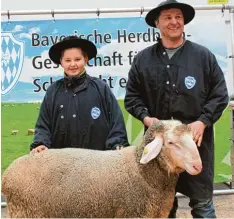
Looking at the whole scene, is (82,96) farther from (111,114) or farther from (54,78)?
(54,78)

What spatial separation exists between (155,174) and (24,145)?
264 cm

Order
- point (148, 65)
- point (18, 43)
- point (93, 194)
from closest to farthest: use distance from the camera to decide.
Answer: point (93, 194)
point (148, 65)
point (18, 43)

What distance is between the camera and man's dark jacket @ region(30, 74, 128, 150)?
11.5 ft

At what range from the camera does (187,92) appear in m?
3.39

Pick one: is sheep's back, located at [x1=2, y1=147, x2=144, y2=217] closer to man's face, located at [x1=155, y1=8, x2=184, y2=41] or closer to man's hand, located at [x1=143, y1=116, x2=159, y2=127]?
man's hand, located at [x1=143, y1=116, x2=159, y2=127]

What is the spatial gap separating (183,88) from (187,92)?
4cm

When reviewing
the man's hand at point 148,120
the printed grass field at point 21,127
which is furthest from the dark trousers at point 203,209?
the printed grass field at point 21,127

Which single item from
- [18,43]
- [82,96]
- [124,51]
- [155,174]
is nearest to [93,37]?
[124,51]

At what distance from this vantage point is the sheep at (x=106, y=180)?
2.95m

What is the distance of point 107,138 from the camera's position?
3520 millimetres

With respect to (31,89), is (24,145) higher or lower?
lower

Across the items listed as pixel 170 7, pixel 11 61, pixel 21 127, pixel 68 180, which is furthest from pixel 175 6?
pixel 21 127

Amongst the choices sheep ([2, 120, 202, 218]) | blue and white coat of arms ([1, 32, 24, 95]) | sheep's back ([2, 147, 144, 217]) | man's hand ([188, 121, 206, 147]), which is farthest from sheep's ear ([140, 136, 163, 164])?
blue and white coat of arms ([1, 32, 24, 95])

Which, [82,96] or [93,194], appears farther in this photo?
[82,96]
